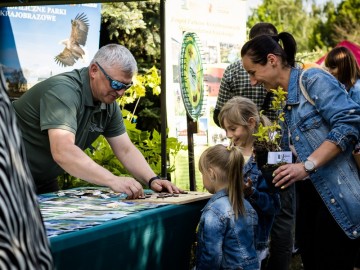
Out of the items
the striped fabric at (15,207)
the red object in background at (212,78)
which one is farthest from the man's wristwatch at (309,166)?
the red object in background at (212,78)

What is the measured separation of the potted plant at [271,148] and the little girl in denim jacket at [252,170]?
13cm

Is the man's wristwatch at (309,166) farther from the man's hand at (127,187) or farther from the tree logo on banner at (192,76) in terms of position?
the tree logo on banner at (192,76)

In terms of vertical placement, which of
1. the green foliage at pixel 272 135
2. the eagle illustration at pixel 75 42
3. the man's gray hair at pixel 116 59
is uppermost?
the eagle illustration at pixel 75 42

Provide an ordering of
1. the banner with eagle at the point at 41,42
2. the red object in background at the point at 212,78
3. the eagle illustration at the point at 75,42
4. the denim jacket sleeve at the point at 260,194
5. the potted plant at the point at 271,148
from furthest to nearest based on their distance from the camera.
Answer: the red object in background at the point at 212,78 < the eagle illustration at the point at 75,42 < the banner with eagle at the point at 41,42 < the denim jacket sleeve at the point at 260,194 < the potted plant at the point at 271,148

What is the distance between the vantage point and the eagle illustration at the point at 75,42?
656 cm

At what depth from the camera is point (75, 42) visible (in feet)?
21.9

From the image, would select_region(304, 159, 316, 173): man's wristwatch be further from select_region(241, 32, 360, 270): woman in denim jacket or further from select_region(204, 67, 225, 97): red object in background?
select_region(204, 67, 225, 97): red object in background

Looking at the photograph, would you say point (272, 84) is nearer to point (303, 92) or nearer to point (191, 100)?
point (303, 92)

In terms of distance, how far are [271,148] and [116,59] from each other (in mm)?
950

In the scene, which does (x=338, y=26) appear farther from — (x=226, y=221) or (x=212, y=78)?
(x=226, y=221)

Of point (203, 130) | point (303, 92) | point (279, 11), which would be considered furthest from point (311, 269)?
point (279, 11)

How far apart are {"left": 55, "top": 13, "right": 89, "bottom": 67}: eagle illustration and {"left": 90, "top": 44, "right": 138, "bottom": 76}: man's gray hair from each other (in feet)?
8.85

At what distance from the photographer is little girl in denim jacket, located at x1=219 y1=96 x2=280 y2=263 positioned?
3.82 m

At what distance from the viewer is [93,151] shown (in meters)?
5.68
